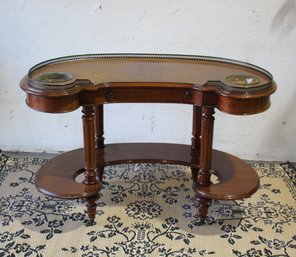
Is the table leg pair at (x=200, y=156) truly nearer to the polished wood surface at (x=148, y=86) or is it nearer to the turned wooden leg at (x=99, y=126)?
the polished wood surface at (x=148, y=86)

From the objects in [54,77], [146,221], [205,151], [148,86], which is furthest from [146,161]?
[54,77]

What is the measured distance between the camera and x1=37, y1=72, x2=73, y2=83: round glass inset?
179 cm

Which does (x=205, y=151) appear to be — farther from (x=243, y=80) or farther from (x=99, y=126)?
Answer: (x=99, y=126)

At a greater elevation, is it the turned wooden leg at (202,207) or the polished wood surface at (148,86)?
the polished wood surface at (148,86)

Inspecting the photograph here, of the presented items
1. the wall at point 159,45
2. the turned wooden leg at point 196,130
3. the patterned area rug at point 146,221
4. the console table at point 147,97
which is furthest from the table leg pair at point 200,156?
the wall at point 159,45

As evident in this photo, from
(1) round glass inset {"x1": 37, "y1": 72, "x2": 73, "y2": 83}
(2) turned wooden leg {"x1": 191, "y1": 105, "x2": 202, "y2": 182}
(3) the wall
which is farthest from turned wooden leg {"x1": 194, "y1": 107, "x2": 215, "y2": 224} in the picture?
(3) the wall

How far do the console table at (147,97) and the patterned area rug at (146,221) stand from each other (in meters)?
0.13

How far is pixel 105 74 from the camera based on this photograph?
196 centimetres

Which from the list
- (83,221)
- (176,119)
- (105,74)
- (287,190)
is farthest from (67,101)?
(287,190)

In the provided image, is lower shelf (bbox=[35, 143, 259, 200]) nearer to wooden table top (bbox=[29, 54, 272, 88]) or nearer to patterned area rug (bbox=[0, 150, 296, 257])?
patterned area rug (bbox=[0, 150, 296, 257])

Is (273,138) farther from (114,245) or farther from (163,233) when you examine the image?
(114,245)

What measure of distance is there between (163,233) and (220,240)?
0.86 feet

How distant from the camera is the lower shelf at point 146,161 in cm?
192

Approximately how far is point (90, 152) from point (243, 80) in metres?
0.74
